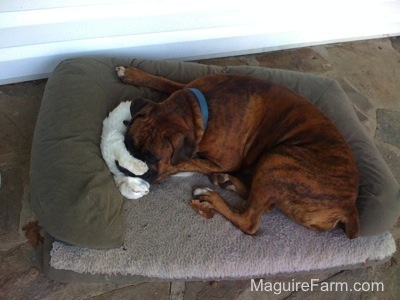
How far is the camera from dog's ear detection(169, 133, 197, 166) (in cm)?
267

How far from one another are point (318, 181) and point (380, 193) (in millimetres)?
570

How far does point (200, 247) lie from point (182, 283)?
0.28 metres

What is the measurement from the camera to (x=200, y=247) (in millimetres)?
2885

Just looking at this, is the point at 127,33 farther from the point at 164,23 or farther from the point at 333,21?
the point at 333,21

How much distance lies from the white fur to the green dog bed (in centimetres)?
6

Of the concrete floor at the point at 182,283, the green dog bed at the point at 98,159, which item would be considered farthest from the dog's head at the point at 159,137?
the concrete floor at the point at 182,283

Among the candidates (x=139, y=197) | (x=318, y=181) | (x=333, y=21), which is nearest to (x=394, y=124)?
(x=333, y=21)

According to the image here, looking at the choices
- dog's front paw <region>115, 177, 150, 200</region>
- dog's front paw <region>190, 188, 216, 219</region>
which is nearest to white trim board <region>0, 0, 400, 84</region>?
dog's front paw <region>115, 177, 150, 200</region>

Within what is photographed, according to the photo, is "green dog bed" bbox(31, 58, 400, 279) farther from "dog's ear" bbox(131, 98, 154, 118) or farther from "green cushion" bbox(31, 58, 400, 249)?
"dog's ear" bbox(131, 98, 154, 118)

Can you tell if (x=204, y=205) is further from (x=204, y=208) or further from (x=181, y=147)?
(x=181, y=147)

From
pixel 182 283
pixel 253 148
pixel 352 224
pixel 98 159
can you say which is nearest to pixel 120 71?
pixel 98 159

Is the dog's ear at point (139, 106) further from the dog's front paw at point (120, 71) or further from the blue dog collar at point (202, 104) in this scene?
the dog's front paw at point (120, 71)

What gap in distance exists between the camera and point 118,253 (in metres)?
2.76

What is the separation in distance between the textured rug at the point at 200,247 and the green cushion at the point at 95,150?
0.39 ft
